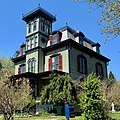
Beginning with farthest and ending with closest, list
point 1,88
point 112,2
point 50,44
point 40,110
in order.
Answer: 1. point 50,44
2. point 40,110
3. point 1,88
4. point 112,2

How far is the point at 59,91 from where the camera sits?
22.4 meters

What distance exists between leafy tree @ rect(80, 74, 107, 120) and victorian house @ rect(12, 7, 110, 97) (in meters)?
13.8

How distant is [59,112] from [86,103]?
40.3ft

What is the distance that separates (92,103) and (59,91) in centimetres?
1075

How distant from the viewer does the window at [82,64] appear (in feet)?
94.0

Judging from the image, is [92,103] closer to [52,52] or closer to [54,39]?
[52,52]

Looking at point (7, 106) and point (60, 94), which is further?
point (60, 94)

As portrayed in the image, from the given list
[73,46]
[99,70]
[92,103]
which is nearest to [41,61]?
[73,46]

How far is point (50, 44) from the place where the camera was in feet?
99.3

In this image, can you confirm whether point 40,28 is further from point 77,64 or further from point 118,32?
point 118,32

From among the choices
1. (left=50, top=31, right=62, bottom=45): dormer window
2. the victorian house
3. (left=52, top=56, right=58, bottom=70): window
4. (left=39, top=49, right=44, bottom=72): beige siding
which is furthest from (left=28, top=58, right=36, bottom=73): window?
(left=50, top=31, right=62, bottom=45): dormer window

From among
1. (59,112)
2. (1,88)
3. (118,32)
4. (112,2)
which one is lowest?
(59,112)

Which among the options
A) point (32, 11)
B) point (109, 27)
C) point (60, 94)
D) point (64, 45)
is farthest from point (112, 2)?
point (32, 11)

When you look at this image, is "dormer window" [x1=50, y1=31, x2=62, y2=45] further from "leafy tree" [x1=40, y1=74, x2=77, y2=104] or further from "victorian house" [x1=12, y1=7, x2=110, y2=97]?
"leafy tree" [x1=40, y1=74, x2=77, y2=104]
